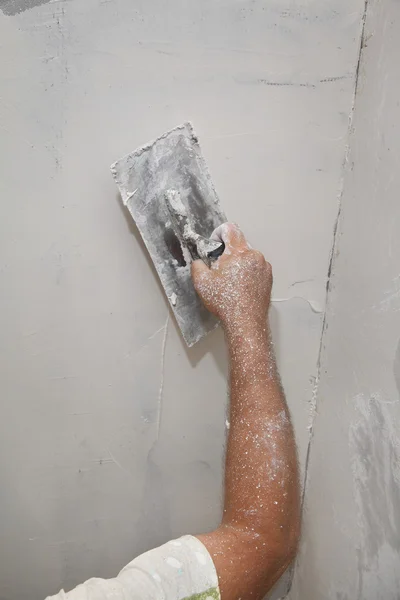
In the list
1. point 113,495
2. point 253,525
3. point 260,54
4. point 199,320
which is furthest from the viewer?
point 113,495

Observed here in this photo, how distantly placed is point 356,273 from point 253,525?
637 millimetres

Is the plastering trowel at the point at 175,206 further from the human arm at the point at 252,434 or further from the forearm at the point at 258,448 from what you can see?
the forearm at the point at 258,448

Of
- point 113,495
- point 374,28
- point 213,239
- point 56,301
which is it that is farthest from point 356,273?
point 113,495

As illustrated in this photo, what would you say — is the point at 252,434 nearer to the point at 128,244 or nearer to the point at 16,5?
the point at 128,244

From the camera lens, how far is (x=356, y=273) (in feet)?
4.06

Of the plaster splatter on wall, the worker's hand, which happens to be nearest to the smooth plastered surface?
the plaster splatter on wall

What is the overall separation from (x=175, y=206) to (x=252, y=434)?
569mm

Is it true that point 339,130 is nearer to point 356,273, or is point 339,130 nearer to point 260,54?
point 260,54

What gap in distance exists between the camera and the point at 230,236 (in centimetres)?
122

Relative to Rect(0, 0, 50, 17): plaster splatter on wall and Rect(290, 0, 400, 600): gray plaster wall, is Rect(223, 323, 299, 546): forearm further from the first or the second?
Rect(0, 0, 50, 17): plaster splatter on wall

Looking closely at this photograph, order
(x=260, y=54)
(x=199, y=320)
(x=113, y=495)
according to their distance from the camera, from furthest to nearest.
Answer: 1. (x=113, y=495)
2. (x=199, y=320)
3. (x=260, y=54)

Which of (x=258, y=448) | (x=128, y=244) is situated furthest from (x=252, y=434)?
(x=128, y=244)

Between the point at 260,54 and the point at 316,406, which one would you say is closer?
the point at 260,54

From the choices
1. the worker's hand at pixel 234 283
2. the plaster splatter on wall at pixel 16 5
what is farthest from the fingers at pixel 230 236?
the plaster splatter on wall at pixel 16 5
